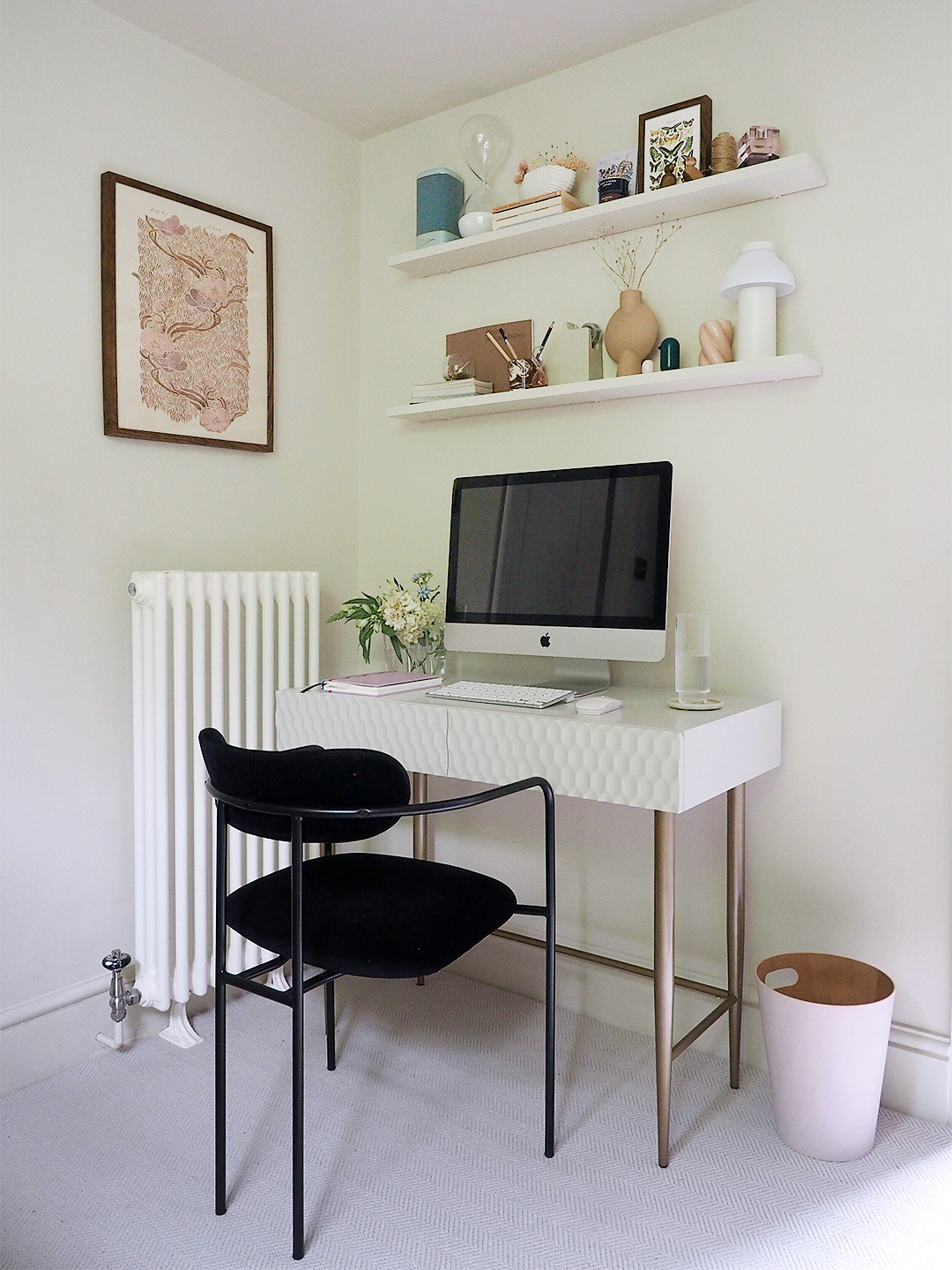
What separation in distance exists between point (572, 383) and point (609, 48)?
2.74 ft

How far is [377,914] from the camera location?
5.52 ft

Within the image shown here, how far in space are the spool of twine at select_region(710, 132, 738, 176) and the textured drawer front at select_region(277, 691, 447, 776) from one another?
134cm

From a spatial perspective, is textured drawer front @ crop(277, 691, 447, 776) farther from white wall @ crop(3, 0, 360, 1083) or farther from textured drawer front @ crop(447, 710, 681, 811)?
white wall @ crop(3, 0, 360, 1083)

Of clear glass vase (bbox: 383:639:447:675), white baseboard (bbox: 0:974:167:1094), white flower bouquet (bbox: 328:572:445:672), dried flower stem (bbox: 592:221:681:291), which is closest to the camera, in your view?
white baseboard (bbox: 0:974:167:1094)

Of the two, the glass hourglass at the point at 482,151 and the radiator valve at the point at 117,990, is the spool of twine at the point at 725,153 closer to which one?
the glass hourglass at the point at 482,151

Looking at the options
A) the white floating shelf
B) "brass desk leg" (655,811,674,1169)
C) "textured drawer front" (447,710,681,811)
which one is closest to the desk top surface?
"textured drawer front" (447,710,681,811)

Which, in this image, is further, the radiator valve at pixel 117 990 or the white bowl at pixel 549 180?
the white bowl at pixel 549 180

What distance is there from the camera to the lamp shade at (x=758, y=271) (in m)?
2.00

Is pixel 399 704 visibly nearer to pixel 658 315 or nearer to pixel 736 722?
pixel 736 722

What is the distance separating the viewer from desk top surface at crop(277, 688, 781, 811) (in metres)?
1.73

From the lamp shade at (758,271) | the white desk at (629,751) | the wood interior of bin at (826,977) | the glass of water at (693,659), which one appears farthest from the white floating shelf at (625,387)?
the wood interior of bin at (826,977)

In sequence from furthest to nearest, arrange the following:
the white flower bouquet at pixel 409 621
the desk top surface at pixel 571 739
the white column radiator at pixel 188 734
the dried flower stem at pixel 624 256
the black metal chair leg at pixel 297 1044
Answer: the white flower bouquet at pixel 409 621 → the dried flower stem at pixel 624 256 → the white column radiator at pixel 188 734 → the desk top surface at pixel 571 739 → the black metal chair leg at pixel 297 1044

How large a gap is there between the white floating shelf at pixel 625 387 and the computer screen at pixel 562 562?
8.0 inches

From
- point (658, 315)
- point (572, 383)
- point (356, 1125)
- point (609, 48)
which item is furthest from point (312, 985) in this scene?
point (609, 48)
